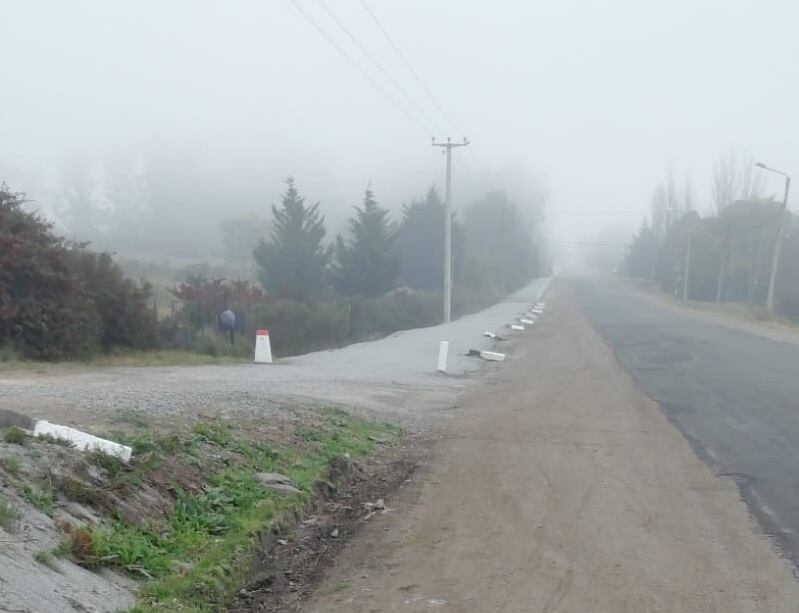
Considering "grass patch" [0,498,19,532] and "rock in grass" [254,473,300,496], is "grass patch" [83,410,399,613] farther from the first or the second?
"grass patch" [0,498,19,532]

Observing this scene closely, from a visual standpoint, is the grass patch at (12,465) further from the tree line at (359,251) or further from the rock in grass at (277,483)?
the tree line at (359,251)

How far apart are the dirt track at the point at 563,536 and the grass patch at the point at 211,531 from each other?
75 cm

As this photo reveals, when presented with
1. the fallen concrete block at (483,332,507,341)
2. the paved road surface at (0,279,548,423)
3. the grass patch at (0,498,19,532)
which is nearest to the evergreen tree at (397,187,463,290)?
the fallen concrete block at (483,332,507,341)

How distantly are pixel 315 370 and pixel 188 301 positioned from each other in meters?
14.2

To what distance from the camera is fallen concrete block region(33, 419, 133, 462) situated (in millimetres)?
8477

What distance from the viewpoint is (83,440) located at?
8.75 m

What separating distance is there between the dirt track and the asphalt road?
353 mm

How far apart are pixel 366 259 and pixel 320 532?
160ft

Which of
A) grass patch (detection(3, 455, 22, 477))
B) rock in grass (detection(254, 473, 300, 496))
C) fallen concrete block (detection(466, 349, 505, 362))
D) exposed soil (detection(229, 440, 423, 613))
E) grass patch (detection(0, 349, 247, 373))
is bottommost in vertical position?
fallen concrete block (detection(466, 349, 505, 362))

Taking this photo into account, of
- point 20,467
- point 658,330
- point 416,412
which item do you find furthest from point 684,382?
point 658,330

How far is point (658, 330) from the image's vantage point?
40.3 m

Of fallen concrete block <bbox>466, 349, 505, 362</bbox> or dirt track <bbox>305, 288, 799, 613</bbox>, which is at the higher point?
dirt track <bbox>305, 288, 799, 613</bbox>

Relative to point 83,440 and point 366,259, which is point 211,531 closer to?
point 83,440

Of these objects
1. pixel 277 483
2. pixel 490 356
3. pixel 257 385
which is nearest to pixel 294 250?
pixel 490 356
